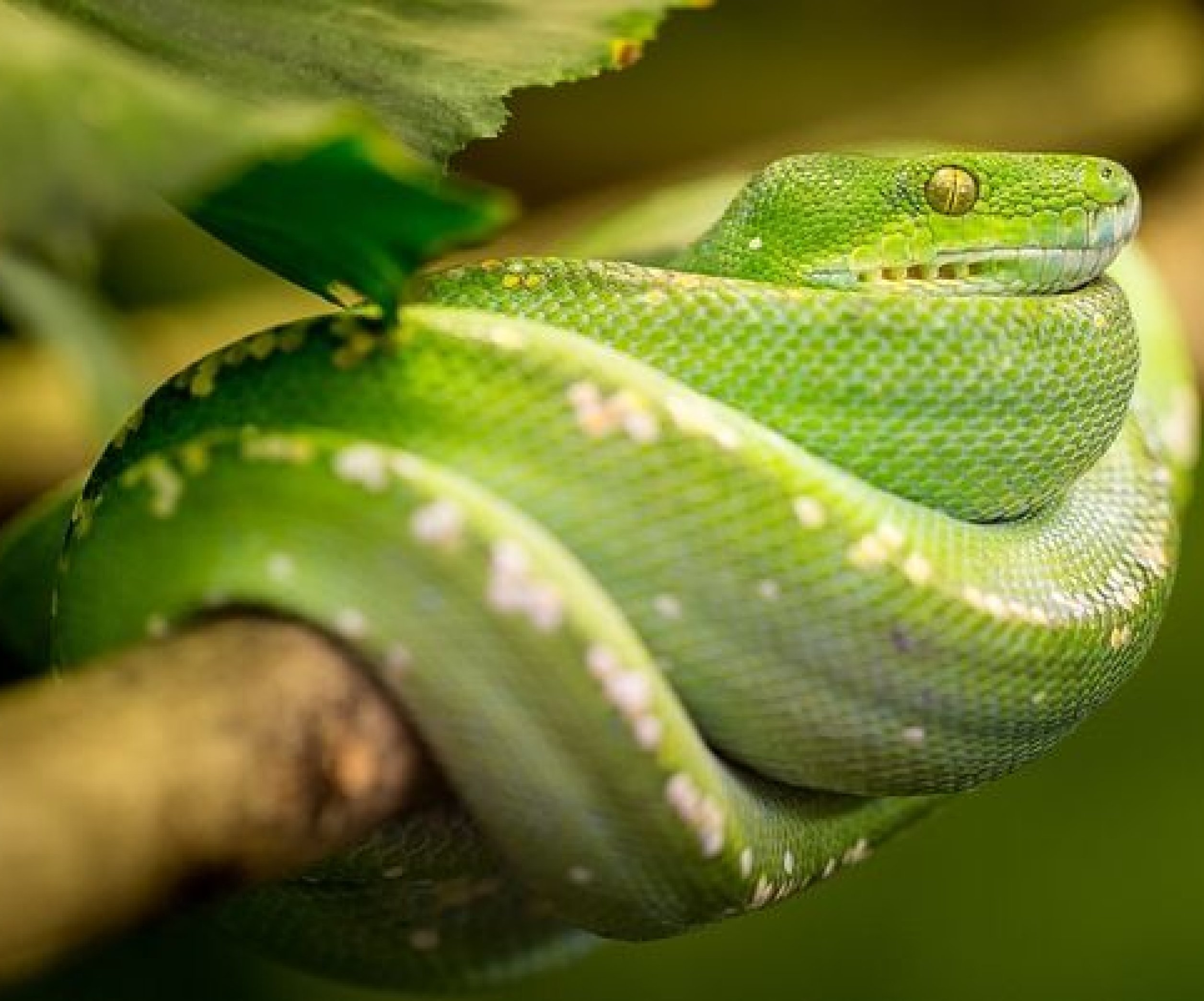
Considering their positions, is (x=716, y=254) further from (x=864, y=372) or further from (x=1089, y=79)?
(x=1089, y=79)

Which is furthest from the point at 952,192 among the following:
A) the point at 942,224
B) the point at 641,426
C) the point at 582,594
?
the point at 582,594

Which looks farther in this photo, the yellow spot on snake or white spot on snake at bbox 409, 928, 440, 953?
white spot on snake at bbox 409, 928, 440, 953

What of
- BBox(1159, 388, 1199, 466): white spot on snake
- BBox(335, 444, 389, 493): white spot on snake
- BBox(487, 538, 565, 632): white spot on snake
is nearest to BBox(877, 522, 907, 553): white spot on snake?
BBox(487, 538, 565, 632): white spot on snake

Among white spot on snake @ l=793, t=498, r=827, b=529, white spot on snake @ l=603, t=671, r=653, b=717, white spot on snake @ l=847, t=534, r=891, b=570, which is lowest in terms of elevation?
white spot on snake @ l=603, t=671, r=653, b=717

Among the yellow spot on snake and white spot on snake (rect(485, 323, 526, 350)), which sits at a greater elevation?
the yellow spot on snake

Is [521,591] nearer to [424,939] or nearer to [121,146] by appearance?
[121,146]

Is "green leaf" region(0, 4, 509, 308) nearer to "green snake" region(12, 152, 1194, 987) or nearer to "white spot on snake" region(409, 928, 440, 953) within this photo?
"green snake" region(12, 152, 1194, 987)
